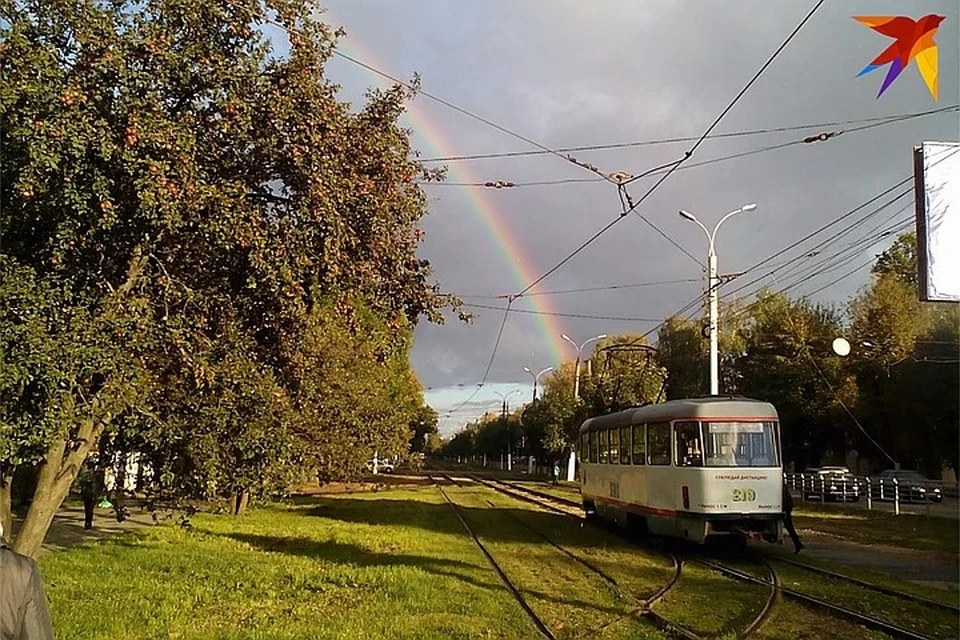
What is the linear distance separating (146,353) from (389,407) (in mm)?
30599

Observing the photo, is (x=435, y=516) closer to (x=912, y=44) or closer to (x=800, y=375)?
(x=912, y=44)

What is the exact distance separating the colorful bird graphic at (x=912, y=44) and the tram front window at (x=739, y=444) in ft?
40.4

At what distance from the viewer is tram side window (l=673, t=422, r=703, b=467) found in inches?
786

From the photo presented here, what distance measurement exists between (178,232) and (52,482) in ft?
14.0

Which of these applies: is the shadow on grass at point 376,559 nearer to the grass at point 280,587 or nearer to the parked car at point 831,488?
the grass at point 280,587

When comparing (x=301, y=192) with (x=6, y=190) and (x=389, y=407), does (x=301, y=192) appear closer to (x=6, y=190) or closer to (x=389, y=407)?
(x=6, y=190)

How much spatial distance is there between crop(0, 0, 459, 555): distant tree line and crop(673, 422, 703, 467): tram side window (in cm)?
802

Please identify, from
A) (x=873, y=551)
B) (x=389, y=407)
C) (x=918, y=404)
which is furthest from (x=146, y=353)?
(x=918, y=404)

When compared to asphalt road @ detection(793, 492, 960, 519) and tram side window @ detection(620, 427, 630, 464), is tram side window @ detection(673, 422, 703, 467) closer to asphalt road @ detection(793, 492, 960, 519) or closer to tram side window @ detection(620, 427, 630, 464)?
tram side window @ detection(620, 427, 630, 464)

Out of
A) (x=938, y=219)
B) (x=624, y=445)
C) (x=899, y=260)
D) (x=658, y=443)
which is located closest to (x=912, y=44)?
(x=938, y=219)

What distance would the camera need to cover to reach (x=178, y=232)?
11.4 m

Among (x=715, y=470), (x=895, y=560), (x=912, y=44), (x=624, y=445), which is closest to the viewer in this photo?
(x=912, y=44)

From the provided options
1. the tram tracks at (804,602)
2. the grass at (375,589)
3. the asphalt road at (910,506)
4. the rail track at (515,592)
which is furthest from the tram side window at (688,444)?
the asphalt road at (910,506)

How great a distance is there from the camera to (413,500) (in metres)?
43.2
